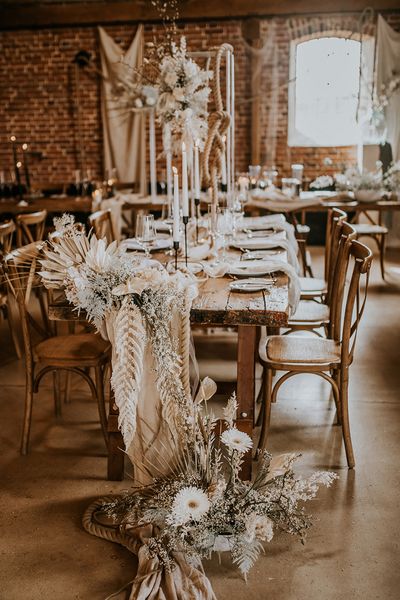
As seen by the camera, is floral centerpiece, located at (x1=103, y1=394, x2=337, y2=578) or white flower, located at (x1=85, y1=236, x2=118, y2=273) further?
white flower, located at (x1=85, y1=236, x2=118, y2=273)

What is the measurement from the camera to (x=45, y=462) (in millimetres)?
2809

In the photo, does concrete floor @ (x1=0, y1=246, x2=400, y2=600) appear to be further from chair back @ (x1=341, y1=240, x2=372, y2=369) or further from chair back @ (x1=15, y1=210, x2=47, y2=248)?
chair back @ (x1=15, y1=210, x2=47, y2=248)

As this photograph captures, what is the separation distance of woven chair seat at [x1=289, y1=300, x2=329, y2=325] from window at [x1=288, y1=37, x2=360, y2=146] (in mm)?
5219

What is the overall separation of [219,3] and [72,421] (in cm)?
640

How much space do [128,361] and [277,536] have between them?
82 cm

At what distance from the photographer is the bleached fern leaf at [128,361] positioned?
6.88 feet

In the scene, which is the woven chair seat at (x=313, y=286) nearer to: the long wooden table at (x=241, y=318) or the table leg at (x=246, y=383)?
the long wooden table at (x=241, y=318)

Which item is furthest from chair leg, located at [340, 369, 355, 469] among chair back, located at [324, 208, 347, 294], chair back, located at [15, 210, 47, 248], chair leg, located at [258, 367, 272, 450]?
chair back, located at [15, 210, 47, 248]

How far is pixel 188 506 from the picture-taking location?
1.95 metres

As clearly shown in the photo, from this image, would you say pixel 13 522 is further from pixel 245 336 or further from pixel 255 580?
pixel 245 336

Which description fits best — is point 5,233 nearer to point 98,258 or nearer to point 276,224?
point 276,224

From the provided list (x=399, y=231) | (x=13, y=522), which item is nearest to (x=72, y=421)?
(x=13, y=522)

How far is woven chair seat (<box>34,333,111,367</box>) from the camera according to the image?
2.80 m

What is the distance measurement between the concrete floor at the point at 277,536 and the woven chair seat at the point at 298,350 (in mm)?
454
